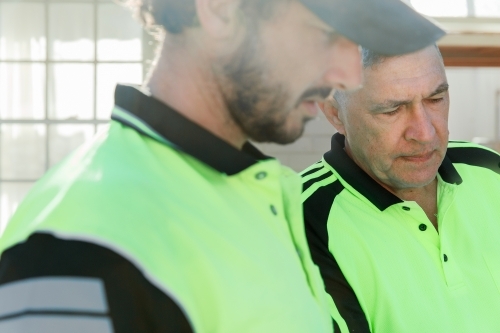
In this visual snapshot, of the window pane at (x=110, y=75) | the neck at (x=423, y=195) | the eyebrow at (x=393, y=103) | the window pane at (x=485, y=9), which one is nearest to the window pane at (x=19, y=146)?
the window pane at (x=110, y=75)

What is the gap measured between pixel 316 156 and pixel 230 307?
3607 millimetres

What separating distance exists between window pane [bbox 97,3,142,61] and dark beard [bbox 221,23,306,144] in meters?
3.50

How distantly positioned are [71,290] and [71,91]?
380 centimetres

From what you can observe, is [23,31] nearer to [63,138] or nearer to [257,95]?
[63,138]

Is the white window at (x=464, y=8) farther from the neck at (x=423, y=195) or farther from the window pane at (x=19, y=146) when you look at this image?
the neck at (x=423, y=195)

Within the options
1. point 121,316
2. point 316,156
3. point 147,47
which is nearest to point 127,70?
point 147,47

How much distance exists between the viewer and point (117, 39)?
445cm

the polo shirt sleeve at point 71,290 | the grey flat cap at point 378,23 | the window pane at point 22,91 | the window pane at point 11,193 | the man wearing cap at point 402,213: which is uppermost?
the grey flat cap at point 378,23

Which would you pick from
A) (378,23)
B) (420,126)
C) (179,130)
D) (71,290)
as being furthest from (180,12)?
(420,126)

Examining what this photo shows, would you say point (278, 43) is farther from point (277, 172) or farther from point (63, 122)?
point (63, 122)

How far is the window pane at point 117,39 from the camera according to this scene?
443 cm

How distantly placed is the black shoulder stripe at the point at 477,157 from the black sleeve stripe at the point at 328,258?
1.36ft

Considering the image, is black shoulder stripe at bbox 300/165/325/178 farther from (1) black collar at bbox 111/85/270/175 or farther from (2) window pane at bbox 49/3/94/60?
(2) window pane at bbox 49/3/94/60

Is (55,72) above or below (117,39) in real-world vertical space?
below
